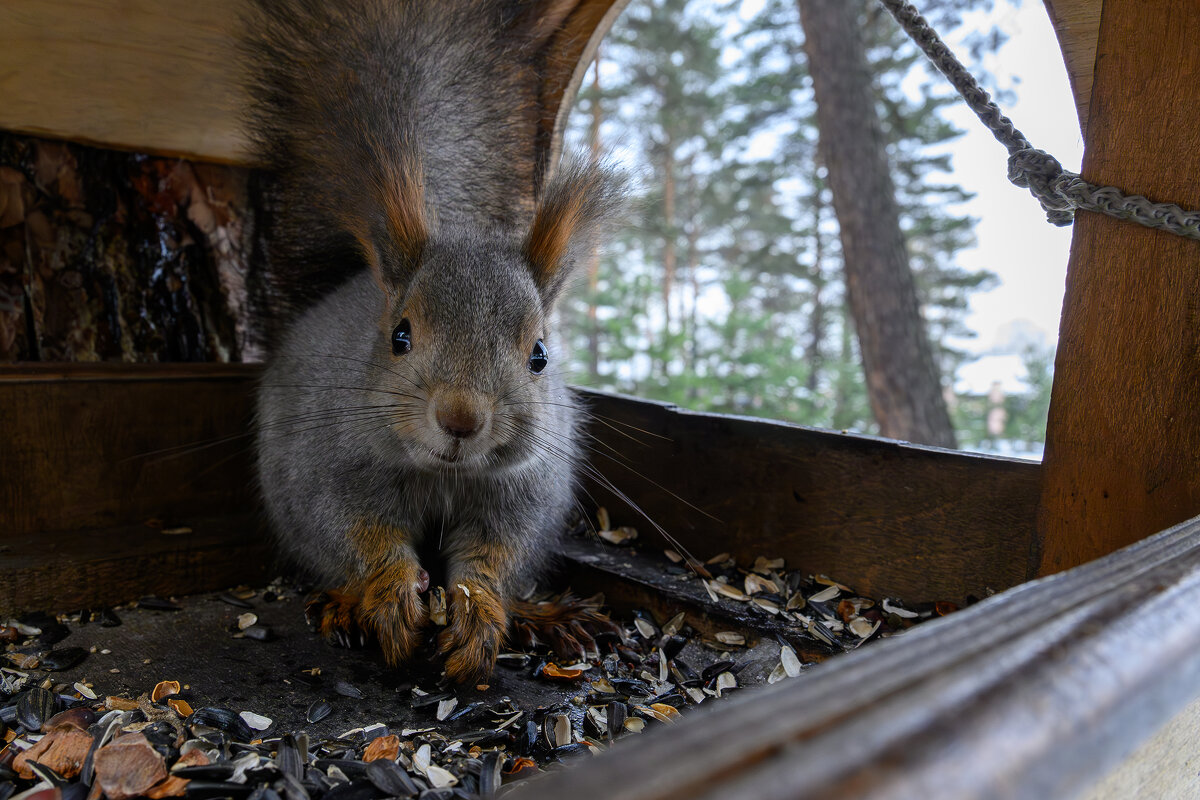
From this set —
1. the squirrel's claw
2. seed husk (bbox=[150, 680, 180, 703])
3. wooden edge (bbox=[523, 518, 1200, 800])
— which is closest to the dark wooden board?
the squirrel's claw

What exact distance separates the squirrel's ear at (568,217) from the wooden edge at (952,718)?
120 centimetres

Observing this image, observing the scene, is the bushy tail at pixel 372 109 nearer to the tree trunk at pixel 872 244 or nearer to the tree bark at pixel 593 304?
the tree trunk at pixel 872 244

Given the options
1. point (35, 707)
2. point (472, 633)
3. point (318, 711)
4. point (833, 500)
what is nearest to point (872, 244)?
point (833, 500)

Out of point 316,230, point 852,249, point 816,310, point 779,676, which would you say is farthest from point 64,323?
point 816,310

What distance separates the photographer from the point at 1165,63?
1.03 meters

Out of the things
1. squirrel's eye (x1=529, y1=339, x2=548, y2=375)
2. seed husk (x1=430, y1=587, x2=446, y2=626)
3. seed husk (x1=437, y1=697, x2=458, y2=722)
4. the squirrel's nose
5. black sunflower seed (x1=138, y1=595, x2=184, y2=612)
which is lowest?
seed husk (x1=437, y1=697, x2=458, y2=722)

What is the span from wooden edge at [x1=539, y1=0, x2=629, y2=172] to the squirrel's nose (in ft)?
3.38

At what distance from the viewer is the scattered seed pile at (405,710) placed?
950mm

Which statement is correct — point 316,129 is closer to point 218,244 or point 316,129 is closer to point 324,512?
point 218,244

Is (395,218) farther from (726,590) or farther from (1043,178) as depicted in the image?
(1043,178)

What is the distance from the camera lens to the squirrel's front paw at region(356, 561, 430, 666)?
134 centimetres

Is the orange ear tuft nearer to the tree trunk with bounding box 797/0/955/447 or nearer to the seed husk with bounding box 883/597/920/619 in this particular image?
the seed husk with bounding box 883/597/920/619

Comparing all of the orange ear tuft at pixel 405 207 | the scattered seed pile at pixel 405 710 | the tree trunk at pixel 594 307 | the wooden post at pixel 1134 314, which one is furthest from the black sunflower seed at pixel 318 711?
the tree trunk at pixel 594 307

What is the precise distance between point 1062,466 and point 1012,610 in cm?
76
